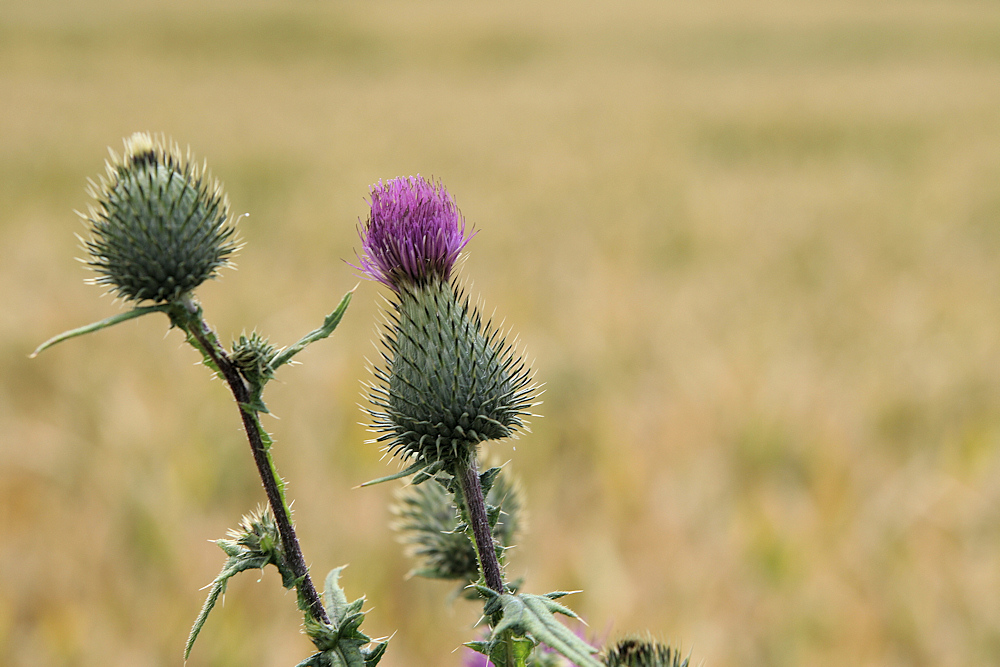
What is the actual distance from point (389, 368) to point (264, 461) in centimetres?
46

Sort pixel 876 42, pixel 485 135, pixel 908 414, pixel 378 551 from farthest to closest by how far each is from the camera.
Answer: pixel 876 42 → pixel 485 135 → pixel 908 414 → pixel 378 551

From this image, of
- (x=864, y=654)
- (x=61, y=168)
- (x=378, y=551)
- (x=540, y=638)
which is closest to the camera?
(x=540, y=638)

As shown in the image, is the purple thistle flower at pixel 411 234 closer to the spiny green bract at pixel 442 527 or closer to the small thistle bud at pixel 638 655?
the spiny green bract at pixel 442 527

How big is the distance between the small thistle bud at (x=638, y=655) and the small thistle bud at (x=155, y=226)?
82 centimetres

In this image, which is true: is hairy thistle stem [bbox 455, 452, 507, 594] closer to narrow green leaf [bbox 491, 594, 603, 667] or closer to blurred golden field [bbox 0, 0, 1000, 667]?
narrow green leaf [bbox 491, 594, 603, 667]

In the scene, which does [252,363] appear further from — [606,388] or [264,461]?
[606,388]

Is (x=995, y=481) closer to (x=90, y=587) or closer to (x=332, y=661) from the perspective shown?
(x=332, y=661)

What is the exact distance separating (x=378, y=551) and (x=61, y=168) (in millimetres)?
9654

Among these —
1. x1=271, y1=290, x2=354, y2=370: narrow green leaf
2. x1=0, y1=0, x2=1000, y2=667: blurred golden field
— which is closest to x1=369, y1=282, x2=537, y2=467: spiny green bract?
x1=271, y1=290, x2=354, y2=370: narrow green leaf

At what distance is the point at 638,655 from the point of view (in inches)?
46.6

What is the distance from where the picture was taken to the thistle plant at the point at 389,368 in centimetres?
97

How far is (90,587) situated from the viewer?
326 cm

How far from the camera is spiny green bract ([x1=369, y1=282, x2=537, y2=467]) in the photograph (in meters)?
1.24

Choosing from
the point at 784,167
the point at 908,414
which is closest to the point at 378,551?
the point at 908,414
